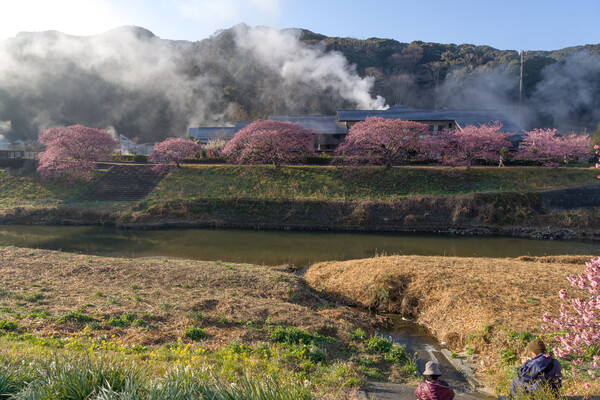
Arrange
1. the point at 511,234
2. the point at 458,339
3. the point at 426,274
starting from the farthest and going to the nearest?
1. the point at 511,234
2. the point at 426,274
3. the point at 458,339

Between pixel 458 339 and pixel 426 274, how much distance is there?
3.01m

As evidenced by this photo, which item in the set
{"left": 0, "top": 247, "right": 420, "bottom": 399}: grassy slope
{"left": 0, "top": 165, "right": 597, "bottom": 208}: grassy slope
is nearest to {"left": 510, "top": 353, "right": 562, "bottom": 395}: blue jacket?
{"left": 0, "top": 247, "right": 420, "bottom": 399}: grassy slope

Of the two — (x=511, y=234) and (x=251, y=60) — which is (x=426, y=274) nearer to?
(x=511, y=234)

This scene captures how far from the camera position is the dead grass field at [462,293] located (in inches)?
290

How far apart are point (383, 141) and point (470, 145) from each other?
7.07m

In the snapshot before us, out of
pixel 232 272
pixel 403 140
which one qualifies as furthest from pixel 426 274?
pixel 403 140

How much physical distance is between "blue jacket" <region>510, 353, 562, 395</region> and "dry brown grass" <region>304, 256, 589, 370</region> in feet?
8.47

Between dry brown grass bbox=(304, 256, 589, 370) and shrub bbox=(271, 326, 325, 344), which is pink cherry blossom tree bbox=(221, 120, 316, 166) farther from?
shrub bbox=(271, 326, 325, 344)

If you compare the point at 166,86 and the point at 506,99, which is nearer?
the point at 506,99

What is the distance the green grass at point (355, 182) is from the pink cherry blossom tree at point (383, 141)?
1140 millimetres

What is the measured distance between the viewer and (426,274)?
1075 cm

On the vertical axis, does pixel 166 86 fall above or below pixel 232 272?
above

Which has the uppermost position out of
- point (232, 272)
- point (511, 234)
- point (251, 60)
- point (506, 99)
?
point (251, 60)

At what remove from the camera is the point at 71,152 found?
1305 inches
